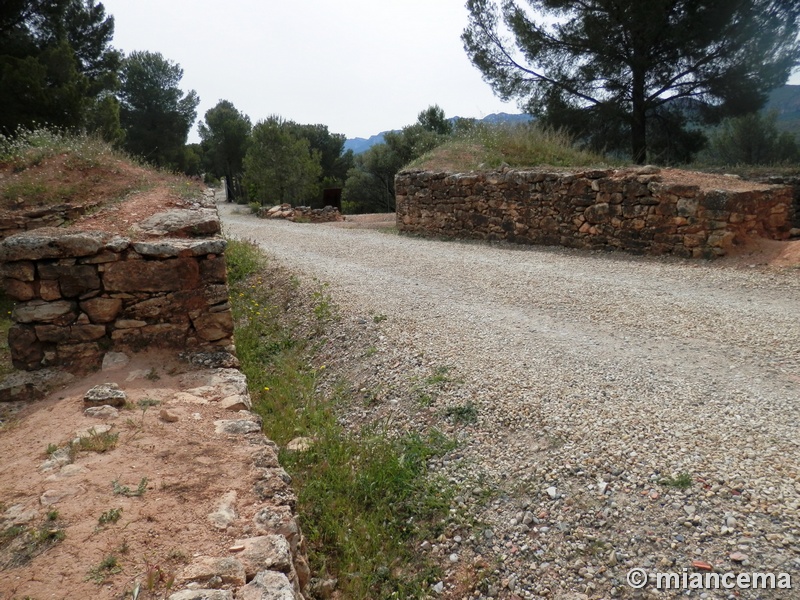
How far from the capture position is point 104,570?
2.03 metres

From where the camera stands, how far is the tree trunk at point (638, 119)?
1503cm

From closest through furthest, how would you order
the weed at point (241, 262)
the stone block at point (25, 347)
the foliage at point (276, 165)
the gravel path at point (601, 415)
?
the gravel path at point (601, 415)
the stone block at point (25, 347)
the weed at point (241, 262)
the foliage at point (276, 165)

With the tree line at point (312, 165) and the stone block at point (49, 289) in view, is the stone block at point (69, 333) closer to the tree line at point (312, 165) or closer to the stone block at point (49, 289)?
the stone block at point (49, 289)

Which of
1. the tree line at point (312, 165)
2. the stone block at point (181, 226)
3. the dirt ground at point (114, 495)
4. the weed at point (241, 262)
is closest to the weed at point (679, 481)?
the dirt ground at point (114, 495)

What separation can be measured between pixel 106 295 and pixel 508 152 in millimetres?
10789

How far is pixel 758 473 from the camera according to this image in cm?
288

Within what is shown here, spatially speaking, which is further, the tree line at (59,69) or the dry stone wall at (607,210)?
the tree line at (59,69)

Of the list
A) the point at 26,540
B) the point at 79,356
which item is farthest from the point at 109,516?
the point at 79,356

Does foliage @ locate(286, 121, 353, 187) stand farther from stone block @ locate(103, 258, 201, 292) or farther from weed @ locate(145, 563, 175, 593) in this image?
weed @ locate(145, 563, 175, 593)

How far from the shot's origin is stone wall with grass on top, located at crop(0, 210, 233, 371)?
3.95 metres

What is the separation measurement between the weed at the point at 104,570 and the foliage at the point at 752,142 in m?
20.7

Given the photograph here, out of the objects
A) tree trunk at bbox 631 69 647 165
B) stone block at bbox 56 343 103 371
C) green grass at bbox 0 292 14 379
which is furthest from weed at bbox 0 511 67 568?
tree trunk at bbox 631 69 647 165

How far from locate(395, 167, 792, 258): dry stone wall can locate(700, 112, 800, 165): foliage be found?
11.2 meters

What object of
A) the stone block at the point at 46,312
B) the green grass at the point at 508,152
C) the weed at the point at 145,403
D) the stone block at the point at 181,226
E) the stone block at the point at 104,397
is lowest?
the weed at the point at 145,403
